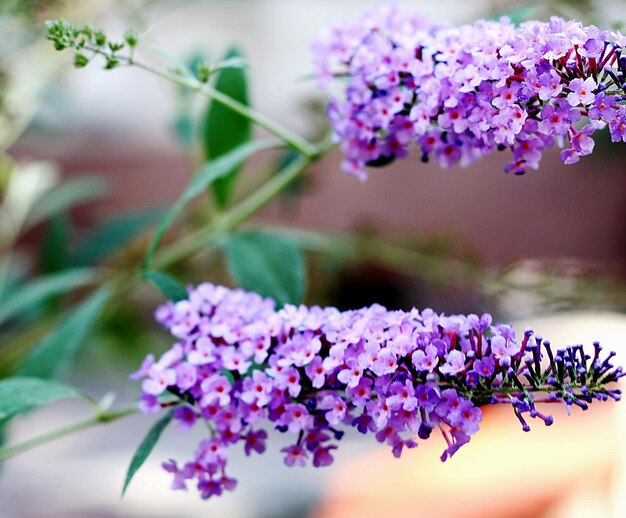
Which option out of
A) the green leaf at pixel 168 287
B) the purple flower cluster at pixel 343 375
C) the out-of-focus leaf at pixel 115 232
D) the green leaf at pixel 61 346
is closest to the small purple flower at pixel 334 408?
the purple flower cluster at pixel 343 375

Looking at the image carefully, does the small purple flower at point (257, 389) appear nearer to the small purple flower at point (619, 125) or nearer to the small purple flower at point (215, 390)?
the small purple flower at point (215, 390)

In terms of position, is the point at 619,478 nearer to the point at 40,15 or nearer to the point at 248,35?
the point at 40,15

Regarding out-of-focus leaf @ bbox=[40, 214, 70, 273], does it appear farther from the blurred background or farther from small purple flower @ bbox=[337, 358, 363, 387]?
small purple flower @ bbox=[337, 358, 363, 387]

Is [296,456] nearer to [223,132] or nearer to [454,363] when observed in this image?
[454,363]

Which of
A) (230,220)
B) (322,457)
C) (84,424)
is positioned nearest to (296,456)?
(322,457)

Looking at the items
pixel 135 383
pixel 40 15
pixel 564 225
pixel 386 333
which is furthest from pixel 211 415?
pixel 564 225

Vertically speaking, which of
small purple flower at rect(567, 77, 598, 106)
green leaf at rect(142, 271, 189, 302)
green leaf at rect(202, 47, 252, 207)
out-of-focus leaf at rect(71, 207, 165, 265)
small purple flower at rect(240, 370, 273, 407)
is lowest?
small purple flower at rect(240, 370, 273, 407)

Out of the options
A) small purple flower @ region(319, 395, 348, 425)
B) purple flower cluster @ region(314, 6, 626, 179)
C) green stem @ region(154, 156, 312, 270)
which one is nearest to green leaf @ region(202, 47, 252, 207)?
green stem @ region(154, 156, 312, 270)
